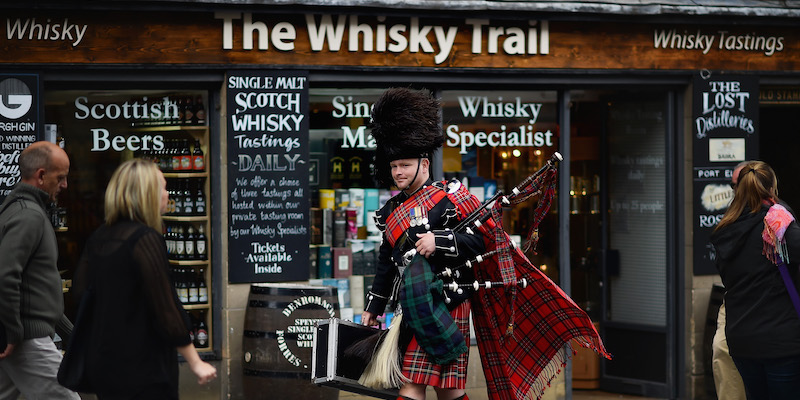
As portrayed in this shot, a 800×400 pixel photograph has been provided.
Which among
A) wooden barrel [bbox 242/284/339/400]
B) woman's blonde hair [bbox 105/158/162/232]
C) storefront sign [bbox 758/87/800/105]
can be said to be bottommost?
wooden barrel [bbox 242/284/339/400]

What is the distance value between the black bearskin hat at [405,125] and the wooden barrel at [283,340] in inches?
77.1

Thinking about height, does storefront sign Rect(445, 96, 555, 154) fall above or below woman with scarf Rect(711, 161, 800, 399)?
above

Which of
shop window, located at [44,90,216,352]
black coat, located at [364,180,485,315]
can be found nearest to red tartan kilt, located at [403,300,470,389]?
black coat, located at [364,180,485,315]

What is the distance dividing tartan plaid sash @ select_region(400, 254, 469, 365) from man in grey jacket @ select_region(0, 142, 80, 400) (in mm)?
1831

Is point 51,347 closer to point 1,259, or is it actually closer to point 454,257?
point 1,259

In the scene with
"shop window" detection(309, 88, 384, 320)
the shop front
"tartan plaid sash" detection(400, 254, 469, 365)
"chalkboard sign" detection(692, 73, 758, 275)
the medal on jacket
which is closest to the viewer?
"tartan plaid sash" detection(400, 254, 469, 365)

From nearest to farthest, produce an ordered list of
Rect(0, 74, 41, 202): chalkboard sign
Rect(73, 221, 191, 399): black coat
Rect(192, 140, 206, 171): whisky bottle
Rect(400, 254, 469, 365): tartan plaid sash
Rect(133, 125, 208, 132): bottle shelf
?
1. Rect(73, 221, 191, 399): black coat
2. Rect(400, 254, 469, 365): tartan plaid sash
3. Rect(0, 74, 41, 202): chalkboard sign
4. Rect(133, 125, 208, 132): bottle shelf
5. Rect(192, 140, 206, 171): whisky bottle

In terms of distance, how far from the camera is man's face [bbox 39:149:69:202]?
5.55 m

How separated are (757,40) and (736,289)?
3669 mm

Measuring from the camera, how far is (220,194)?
8.00m

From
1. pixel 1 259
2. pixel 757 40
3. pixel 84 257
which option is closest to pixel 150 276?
pixel 84 257

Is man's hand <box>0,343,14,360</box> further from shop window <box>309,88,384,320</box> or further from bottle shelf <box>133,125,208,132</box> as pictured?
shop window <box>309,88,384,320</box>

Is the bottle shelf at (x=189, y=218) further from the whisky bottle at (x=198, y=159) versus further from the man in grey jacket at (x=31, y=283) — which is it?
the man in grey jacket at (x=31, y=283)

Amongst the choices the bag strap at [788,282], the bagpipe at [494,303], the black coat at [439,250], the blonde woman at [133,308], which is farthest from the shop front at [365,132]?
the blonde woman at [133,308]
